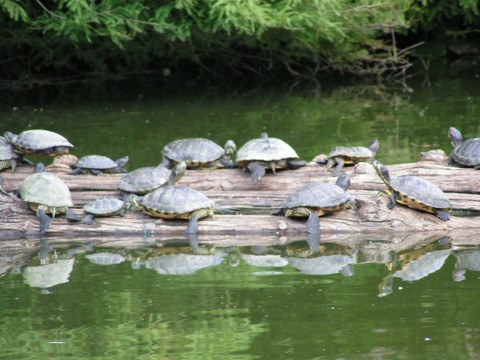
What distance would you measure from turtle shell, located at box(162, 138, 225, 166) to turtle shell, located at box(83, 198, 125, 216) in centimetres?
121

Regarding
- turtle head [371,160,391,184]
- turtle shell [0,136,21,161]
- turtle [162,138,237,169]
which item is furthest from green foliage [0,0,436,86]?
turtle head [371,160,391,184]

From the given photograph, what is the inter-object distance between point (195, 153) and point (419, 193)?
230 cm

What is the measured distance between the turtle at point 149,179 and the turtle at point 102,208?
44cm

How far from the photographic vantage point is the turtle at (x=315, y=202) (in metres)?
6.70

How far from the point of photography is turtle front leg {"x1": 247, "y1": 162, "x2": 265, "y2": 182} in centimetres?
756

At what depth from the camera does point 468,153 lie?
7461 mm

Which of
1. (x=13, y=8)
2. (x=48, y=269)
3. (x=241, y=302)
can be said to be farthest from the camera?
(x=13, y=8)

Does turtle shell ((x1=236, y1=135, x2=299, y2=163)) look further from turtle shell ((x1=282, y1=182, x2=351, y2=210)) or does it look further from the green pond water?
the green pond water

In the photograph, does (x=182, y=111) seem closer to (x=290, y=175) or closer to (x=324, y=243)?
(x=290, y=175)

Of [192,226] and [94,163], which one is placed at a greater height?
[94,163]

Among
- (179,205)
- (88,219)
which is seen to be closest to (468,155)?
(179,205)

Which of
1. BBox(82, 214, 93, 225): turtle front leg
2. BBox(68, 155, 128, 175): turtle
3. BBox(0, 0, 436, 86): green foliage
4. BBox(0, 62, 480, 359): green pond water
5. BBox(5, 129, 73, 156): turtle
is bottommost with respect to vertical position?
BBox(0, 62, 480, 359): green pond water

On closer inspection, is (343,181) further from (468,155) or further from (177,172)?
(177,172)

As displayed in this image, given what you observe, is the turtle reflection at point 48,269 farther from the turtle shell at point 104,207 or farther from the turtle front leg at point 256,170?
the turtle front leg at point 256,170
